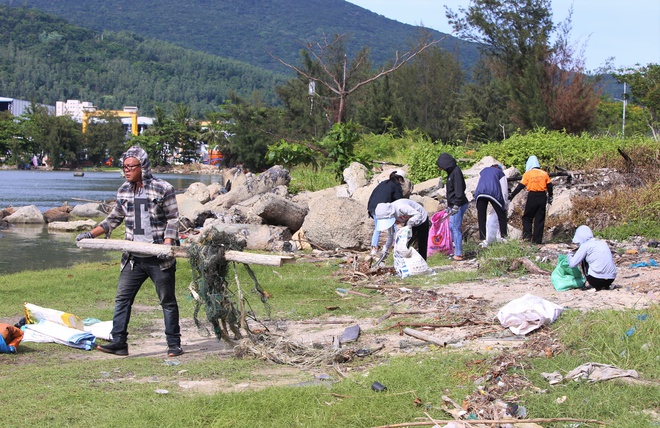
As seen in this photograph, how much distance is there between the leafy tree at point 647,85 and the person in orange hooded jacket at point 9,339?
35518 millimetres

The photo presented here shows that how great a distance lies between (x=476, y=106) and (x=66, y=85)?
16828 centimetres

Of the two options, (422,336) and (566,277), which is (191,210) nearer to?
(566,277)

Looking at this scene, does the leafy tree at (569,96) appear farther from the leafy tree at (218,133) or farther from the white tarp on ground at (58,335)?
the leafy tree at (218,133)

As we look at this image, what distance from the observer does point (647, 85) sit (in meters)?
40.0

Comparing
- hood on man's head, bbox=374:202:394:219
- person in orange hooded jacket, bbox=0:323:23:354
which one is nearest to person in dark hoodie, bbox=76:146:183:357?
person in orange hooded jacket, bbox=0:323:23:354

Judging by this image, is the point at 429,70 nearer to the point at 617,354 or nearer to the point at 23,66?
the point at 617,354

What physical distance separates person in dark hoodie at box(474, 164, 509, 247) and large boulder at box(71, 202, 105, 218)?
63.5ft

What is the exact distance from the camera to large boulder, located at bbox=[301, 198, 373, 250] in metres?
14.7

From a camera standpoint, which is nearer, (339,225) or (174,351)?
(174,351)

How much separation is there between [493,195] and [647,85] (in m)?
31.2

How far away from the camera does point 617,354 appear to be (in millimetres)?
5773

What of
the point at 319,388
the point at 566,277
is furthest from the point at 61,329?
the point at 566,277

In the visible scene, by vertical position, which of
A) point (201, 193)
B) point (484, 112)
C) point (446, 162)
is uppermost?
point (484, 112)

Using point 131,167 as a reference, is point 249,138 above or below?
above
